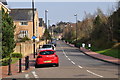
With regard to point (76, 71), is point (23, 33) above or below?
above

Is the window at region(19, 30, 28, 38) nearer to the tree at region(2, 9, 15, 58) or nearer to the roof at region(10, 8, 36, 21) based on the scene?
the roof at region(10, 8, 36, 21)

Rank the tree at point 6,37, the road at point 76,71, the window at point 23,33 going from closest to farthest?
1. the road at point 76,71
2. the tree at point 6,37
3. the window at point 23,33

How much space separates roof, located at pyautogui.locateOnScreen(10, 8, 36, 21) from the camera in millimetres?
72062

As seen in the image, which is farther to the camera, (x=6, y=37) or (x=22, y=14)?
(x=22, y=14)

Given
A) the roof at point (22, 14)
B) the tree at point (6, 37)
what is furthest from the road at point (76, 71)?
the roof at point (22, 14)

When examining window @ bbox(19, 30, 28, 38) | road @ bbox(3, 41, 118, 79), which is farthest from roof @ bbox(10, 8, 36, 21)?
road @ bbox(3, 41, 118, 79)

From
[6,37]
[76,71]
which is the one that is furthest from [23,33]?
[76,71]

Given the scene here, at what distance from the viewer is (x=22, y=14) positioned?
240ft

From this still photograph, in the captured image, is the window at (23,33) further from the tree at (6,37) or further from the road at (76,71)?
the road at (76,71)

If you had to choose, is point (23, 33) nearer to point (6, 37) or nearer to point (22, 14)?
point (22, 14)

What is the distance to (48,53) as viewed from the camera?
65.1 feet

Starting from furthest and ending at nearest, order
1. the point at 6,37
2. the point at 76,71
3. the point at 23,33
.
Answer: the point at 23,33
the point at 6,37
the point at 76,71

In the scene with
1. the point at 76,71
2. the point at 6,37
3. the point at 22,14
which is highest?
the point at 22,14

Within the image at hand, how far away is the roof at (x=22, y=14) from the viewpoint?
72.1 m
